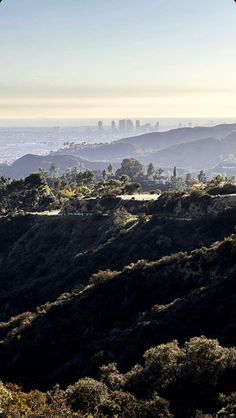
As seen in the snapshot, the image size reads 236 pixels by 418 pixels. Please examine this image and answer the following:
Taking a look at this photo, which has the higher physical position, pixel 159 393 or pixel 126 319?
pixel 159 393

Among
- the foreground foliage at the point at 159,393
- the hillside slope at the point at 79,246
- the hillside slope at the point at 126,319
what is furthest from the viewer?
the hillside slope at the point at 79,246

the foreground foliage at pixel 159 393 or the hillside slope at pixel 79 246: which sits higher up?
the foreground foliage at pixel 159 393

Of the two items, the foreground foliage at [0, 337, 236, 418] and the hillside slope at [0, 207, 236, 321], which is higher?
the foreground foliage at [0, 337, 236, 418]

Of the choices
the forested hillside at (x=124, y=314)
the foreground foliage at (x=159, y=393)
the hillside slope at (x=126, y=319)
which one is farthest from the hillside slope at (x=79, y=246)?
the foreground foliage at (x=159, y=393)

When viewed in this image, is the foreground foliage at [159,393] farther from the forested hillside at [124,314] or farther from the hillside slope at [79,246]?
the hillside slope at [79,246]

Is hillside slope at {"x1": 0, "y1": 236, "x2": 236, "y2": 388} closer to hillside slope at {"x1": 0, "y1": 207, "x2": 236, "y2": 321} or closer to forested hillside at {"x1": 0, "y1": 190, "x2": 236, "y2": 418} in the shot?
forested hillside at {"x1": 0, "y1": 190, "x2": 236, "y2": 418}

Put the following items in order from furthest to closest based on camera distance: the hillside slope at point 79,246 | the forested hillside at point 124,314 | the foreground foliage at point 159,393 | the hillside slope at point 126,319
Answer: the hillside slope at point 79,246 < the hillside slope at point 126,319 < the forested hillside at point 124,314 < the foreground foliage at point 159,393

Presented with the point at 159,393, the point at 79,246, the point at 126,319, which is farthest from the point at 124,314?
the point at 79,246

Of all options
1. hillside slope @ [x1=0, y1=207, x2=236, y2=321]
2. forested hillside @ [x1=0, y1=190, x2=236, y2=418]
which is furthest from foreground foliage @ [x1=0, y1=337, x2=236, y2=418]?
hillside slope @ [x1=0, y1=207, x2=236, y2=321]

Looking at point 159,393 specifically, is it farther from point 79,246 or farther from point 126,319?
point 79,246

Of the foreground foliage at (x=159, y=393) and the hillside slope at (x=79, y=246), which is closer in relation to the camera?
the foreground foliage at (x=159, y=393)

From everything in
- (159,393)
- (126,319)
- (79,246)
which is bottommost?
(79,246)

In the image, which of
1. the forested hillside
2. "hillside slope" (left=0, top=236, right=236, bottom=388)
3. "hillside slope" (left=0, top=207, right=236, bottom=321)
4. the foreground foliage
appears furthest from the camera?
"hillside slope" (left=0, top=207, right=236, bottom=321)

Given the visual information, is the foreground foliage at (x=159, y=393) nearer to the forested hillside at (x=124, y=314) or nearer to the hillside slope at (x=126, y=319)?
the forested hillside at (x=124, y=314)
